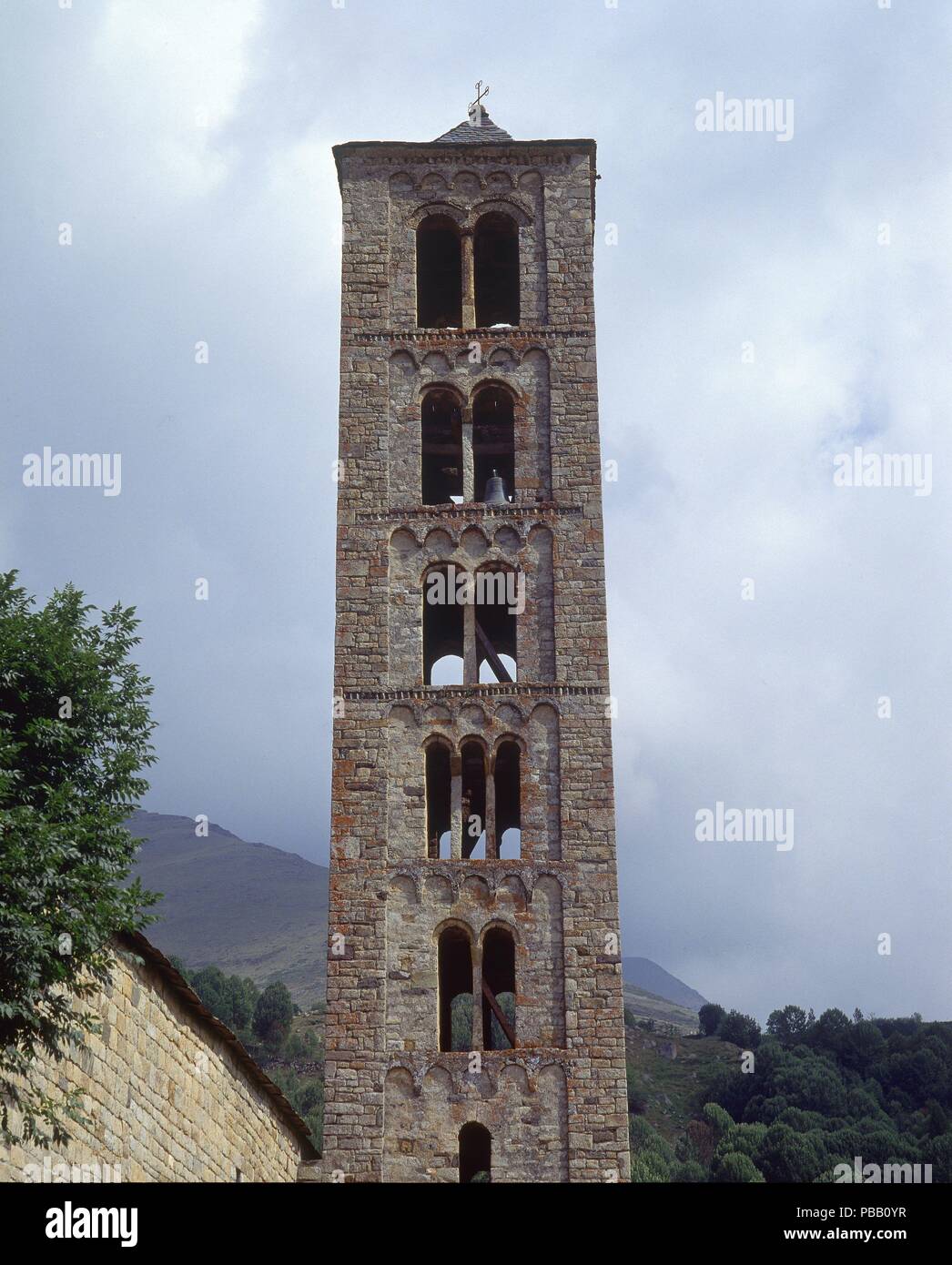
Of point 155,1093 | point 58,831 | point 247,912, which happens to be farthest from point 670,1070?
point 247,912

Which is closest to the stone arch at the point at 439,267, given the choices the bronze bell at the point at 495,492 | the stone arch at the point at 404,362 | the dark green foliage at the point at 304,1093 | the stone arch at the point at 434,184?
the stone arch at the point at 434,184

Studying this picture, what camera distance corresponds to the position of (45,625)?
13.3 m

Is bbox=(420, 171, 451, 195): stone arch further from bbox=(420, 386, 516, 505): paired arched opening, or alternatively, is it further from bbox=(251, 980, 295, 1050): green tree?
bbox=(251, 980, 295, 1050): green tree

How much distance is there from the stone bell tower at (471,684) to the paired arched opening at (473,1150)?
39mm

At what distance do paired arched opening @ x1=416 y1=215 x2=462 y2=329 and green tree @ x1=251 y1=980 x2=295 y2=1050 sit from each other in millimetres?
39067

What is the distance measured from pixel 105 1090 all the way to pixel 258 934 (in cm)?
10893

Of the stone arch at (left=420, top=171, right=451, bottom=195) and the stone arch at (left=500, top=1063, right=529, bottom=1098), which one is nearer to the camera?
the stone arch at (left=500, top=1063, right=529, bottom=1098)

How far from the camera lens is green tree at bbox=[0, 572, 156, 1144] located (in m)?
11.8

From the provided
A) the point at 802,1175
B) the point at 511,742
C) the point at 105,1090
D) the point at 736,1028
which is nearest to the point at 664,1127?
the point at 802,1175

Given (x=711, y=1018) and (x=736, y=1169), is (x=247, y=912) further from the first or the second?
(x=736, y=1169)

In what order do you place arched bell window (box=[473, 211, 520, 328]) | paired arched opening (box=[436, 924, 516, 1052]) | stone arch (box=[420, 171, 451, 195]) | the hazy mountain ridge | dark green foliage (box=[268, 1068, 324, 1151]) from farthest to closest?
the hazy mountain ridge
dark green foliage (box=[268, 1068, 324, 1151])
arched bell window (box=[473, 211, 520, 328])
stone arch (box=[420, 171, 451, 195])
paired arched opening (box=[436, 924, 516, 1052])

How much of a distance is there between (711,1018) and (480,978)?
46.4 m

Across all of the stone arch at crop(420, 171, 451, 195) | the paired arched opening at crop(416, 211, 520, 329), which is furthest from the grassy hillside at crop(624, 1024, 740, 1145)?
the stone arch at crop(420, 171, 451, 195)

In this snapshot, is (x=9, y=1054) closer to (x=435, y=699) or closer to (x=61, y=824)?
(x=61, y=824)
